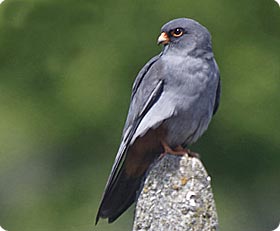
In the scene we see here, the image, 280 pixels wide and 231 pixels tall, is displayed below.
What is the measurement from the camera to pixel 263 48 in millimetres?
17047

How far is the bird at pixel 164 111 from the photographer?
6715 mm

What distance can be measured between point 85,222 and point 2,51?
4363 millimetres

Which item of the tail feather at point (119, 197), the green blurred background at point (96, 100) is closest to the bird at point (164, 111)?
the tail feather at point (119, 197)

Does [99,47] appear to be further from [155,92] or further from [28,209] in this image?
[155,92]

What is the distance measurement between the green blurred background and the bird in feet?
25.0

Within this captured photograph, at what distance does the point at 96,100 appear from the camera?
17.2m

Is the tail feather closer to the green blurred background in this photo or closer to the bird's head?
the bird's head

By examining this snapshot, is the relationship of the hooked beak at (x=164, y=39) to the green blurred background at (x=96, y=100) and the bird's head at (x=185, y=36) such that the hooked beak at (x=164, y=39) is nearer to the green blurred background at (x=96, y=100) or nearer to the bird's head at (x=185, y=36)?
the bird's head at (x=185, y=36)

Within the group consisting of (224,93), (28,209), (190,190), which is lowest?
(28,209)

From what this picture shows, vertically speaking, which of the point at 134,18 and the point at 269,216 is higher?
the point at 134,18

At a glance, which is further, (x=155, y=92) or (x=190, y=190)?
(x=155, y=92)

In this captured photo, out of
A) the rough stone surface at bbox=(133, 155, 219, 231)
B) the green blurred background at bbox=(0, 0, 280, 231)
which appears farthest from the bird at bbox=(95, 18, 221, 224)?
the green blurred background at bbox=(0, 0, 280, 231)

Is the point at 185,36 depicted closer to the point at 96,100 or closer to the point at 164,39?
the point at 164,39

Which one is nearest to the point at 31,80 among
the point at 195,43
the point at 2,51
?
the point at 2,51
